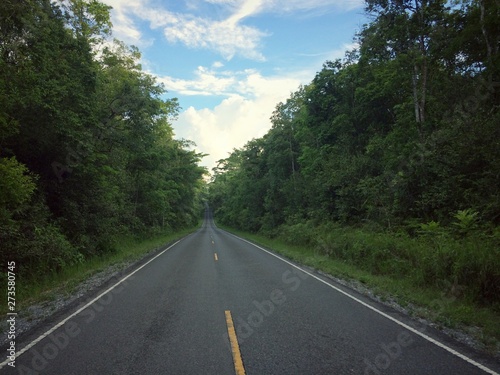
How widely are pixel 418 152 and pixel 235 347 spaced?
12451 mm

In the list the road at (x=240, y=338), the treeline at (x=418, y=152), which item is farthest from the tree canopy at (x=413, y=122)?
the road at (x=240, y=338)

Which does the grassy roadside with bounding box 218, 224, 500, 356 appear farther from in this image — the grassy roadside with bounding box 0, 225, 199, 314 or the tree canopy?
the grassy roadside with bounding box 0, 225, 199, 314

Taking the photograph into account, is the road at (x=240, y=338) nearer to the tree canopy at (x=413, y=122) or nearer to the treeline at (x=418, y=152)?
the treeline at (x=418, y=152)

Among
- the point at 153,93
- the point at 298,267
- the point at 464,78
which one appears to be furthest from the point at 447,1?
the point at 153,93

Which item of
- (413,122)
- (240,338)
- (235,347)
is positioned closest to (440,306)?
(240,338)

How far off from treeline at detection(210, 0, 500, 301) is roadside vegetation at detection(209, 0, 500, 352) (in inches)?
2.0

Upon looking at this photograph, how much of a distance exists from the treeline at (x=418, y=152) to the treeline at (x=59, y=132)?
1142cm

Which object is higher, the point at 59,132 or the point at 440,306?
the point at 59,132

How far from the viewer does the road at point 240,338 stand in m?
4.18

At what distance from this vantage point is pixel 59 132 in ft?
37.5

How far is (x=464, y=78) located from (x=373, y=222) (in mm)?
8163

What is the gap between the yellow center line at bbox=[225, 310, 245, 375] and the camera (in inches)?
161

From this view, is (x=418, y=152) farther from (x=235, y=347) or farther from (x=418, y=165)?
(x=235, y=347)

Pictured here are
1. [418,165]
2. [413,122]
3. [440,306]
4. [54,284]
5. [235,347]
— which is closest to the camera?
[235,347]
